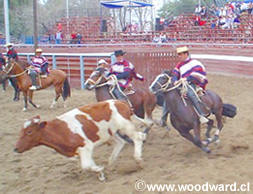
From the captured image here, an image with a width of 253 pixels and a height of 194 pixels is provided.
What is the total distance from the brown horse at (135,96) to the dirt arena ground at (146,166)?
0.49 meters

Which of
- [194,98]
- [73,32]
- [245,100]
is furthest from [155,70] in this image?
[73,32]

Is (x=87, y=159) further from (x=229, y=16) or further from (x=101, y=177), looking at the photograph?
(x=229, y=16)

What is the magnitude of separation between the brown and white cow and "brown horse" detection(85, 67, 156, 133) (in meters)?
1.73

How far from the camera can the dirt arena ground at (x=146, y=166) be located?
5.50 metres

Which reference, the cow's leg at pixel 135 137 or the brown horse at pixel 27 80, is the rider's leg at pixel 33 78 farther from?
the cow's leg at pixel 135 137

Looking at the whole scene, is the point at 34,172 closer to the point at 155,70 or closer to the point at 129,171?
the point at 129,171

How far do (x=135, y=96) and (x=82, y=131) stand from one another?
99.7 inches

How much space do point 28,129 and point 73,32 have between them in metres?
25.3

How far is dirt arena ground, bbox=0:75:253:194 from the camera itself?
550 cm

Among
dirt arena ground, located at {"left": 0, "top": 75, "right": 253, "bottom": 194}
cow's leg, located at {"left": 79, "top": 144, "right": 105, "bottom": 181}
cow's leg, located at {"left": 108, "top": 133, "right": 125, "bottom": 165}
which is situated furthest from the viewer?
cow's leg, located at {"left": 108, "top": 133, "right": 125, "bottom": 165}

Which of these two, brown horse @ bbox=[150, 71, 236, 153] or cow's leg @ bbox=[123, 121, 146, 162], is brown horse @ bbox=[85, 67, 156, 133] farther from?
cow's leg @ bbox=[123, 121, 146, 162]

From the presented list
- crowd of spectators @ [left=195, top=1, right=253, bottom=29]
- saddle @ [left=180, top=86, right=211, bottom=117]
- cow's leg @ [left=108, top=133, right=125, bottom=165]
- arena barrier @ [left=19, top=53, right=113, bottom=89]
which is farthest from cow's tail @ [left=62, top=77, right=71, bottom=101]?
crowd of spectators @ [left=195, top=1, right=253, bottom=29]

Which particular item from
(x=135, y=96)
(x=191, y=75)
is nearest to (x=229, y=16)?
(x=135, y=96)

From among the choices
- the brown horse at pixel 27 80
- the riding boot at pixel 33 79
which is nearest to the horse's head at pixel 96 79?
the brown horse at pixel 27 80
